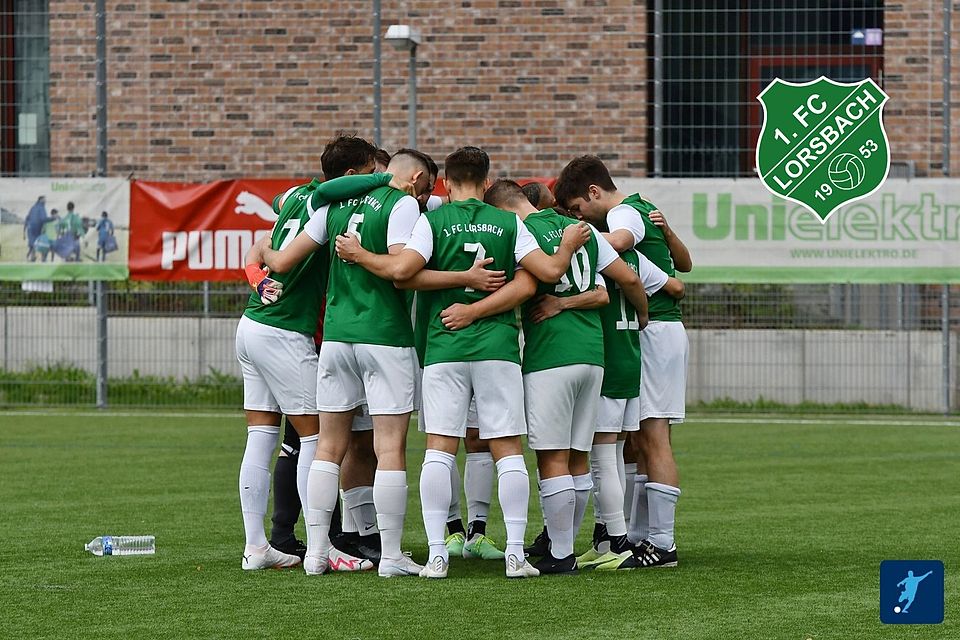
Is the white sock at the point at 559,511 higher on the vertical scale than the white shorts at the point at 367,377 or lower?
lower

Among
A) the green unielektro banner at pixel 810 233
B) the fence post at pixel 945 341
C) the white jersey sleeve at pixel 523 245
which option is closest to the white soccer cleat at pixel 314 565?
the white jersey sleeve at pixel 523 245

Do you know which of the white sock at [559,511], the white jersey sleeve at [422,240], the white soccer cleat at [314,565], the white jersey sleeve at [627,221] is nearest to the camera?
the white jersey sleeve at [422,240]

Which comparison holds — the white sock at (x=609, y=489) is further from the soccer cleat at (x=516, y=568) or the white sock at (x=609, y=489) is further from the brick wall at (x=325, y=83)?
the brick wall at (x=325, y=83)

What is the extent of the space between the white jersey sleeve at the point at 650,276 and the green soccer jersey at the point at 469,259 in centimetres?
81

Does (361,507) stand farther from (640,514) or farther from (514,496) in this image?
(640,514)

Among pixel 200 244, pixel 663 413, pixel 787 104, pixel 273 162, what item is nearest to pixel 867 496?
pixel 663 413

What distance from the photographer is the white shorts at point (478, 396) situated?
272 inches

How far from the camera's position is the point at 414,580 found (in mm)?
6945

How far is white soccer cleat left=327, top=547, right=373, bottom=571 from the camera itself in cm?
731

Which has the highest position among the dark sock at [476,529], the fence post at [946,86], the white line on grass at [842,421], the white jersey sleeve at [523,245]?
the fence post at [946,86]

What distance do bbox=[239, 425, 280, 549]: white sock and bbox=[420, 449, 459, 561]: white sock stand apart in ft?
2.79

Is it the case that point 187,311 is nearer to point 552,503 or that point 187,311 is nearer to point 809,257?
point 809,257

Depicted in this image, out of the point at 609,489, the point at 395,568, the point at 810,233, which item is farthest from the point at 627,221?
the point at 810,233

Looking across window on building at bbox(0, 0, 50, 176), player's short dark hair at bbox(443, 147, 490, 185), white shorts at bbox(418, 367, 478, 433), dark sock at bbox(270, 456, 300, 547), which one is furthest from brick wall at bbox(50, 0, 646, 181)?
player's short dark hair at bbox(443, 147, 490, 185)
